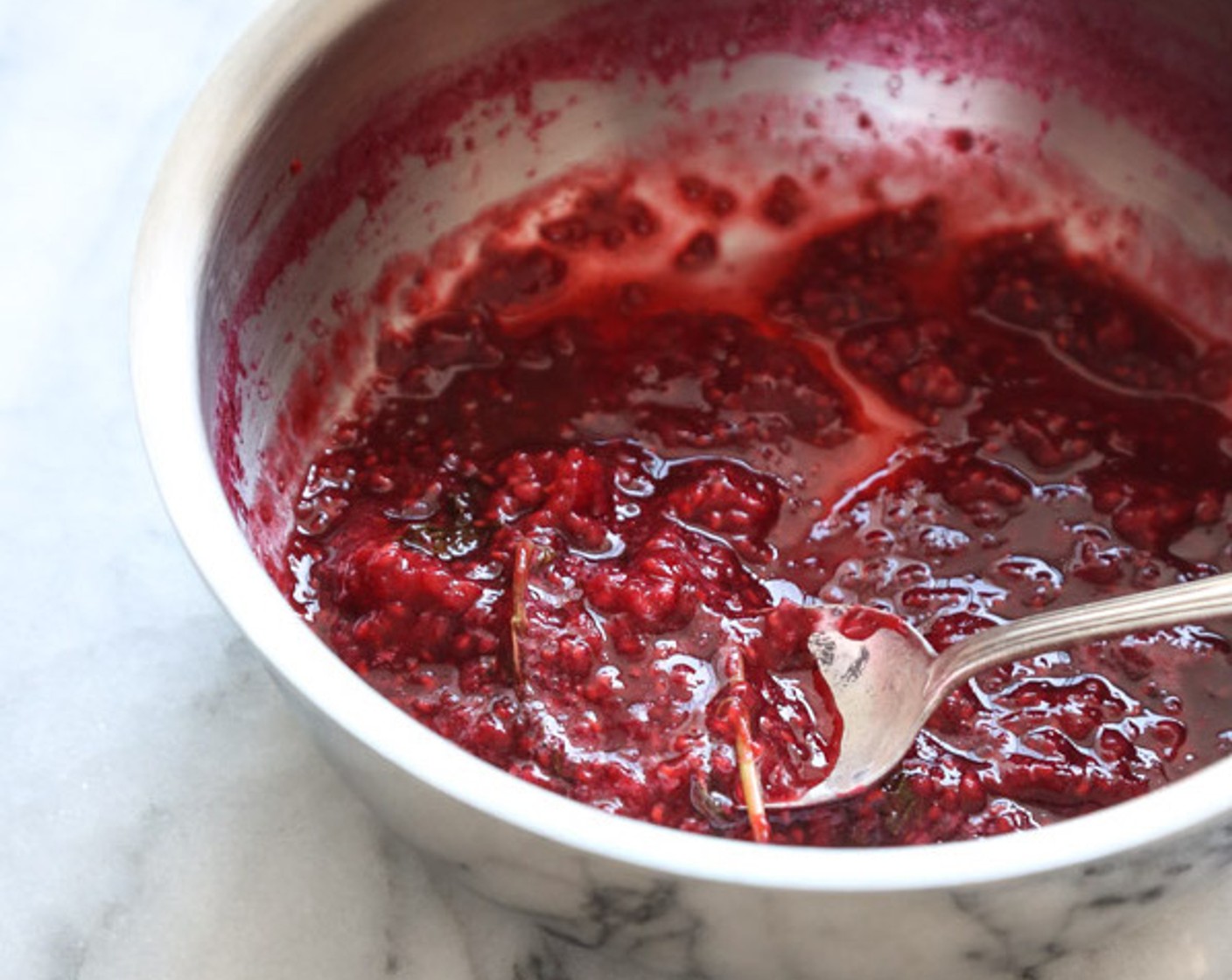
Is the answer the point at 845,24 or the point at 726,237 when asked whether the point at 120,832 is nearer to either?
the point at 726,237

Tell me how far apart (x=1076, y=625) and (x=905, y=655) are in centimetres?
12

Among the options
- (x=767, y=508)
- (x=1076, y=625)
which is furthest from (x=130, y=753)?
(x=1076, y=625)

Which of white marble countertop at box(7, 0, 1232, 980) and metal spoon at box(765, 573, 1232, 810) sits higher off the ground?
metal spoon at box(765, 573, 1232, 810)

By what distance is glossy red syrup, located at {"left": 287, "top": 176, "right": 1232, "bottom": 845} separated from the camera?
109 cm

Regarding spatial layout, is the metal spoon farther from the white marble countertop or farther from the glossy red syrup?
the white marble countertop

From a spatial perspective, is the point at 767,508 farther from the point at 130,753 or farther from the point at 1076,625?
the point at 130,753

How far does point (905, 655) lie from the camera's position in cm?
114

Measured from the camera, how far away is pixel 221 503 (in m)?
0.96

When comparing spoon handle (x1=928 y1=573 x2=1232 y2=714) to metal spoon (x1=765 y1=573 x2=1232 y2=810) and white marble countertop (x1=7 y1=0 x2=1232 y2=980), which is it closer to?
metal spoon (x1=765 y1=573 x2=1232 y2=810)

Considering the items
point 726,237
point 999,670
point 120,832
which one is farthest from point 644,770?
point 726,237

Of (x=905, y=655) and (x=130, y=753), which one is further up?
(x=905, y=655)

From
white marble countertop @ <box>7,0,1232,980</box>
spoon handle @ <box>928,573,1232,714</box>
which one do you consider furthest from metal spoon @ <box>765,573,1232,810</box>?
white marble countertop @ <box>7,0,1232,980</box>

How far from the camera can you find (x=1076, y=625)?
41.7 inches

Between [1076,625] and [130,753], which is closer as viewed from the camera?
[1076,625]
